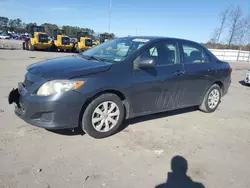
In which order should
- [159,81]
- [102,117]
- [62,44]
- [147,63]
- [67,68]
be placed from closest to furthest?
[67,68], [102,117], [147,63], [159,81], [62,44]

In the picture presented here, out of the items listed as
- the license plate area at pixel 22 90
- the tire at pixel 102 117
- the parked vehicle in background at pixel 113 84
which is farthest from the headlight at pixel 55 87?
the tire at pixel 102 117

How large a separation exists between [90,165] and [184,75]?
8.48 ft

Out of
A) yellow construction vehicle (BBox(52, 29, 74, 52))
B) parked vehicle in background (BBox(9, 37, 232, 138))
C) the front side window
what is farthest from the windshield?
yellow construction vehicle (BBox(52, 29, 74, 52))

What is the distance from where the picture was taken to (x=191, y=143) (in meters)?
3.85

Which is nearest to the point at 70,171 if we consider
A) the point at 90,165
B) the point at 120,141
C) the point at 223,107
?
the point at 90,165

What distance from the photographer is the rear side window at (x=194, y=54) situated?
4.74 m

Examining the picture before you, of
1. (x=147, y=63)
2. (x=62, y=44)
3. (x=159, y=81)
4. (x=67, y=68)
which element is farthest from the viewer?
(x=62, y=44)

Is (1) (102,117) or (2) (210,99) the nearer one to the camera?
(1) (102,117)

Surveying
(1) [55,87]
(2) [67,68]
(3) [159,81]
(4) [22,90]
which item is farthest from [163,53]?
(4) [22,90]

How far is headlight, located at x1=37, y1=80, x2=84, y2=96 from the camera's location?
3256 mm

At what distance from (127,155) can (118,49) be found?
6.48 feet

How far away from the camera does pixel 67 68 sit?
11.6 feet

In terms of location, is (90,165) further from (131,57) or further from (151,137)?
(131,57)

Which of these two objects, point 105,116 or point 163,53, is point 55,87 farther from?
point 163,53
